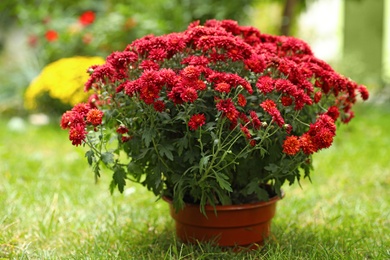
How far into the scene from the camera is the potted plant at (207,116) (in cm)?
182

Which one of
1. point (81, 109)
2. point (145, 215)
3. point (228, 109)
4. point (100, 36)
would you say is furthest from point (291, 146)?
point (100, 36)

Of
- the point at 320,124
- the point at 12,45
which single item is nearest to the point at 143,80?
the point at 320,124

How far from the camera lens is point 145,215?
106 inches

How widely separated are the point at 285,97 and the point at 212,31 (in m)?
0.39

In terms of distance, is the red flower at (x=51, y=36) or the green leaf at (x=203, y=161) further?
the red flower at (x=51, y=36)

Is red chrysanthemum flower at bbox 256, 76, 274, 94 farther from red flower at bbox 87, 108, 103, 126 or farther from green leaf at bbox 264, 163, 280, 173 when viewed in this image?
red flower at bbox 87, 108, 103, 126

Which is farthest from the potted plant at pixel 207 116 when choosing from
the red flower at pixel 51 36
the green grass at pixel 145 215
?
the red flower at pixel 51 36

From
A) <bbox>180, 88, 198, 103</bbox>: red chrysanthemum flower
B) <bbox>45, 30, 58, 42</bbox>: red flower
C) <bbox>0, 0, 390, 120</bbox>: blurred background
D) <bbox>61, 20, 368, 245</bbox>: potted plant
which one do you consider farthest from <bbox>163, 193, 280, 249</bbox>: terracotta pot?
<bbox>45, 30, 58, 42</bbox>: red flower

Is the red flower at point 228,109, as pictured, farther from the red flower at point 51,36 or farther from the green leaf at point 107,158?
the red flower at point 51,36

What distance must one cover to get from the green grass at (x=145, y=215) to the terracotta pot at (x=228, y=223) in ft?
0.18

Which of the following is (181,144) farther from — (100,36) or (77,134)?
(100,36)

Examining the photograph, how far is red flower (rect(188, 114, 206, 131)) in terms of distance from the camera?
1.79 meters

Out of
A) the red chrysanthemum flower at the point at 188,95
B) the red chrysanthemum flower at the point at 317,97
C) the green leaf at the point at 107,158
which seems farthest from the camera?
the red chrysanthemum flower at the point at 317,97

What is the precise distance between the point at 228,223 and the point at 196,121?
547 mm
